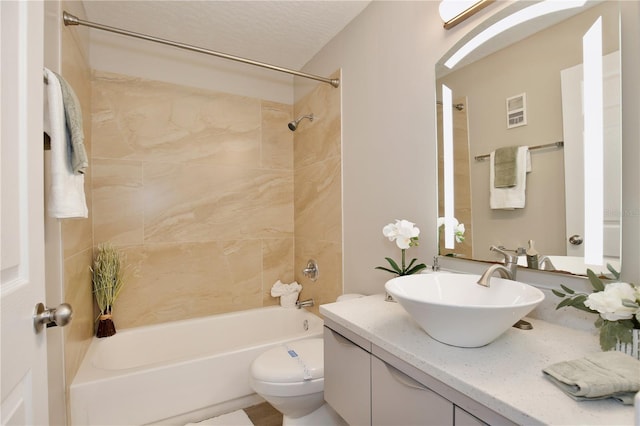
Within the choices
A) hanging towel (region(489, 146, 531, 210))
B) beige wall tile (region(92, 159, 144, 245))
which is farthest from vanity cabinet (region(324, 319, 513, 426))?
beige wall tile (region(92, 159, 144, 245))

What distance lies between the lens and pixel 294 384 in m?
1.46

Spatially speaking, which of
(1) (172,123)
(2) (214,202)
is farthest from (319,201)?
(1) (172,123)

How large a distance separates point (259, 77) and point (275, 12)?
80cm

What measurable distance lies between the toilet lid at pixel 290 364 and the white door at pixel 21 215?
2.94ft

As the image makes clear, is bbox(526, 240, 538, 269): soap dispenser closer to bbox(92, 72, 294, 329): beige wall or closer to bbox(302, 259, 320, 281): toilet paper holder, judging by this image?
bbox(302, 259, 320, 281): toilet paper holder

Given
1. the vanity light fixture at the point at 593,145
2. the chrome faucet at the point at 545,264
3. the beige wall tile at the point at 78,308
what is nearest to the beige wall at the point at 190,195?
the beige wall tile at the point at 78,308

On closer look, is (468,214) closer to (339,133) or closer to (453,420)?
(453,420)

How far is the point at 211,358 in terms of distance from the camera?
5.58ft

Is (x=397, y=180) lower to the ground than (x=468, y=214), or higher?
higher

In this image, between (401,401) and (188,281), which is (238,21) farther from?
(401,401)

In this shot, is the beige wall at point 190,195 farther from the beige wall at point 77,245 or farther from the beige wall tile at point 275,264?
the beige wall at point 77,245

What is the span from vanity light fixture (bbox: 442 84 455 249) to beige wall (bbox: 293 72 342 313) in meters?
0.82

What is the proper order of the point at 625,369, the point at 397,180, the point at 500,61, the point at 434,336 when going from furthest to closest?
the point at 397,180, the point at 500,61, the point at 434,336, the point at 625,369

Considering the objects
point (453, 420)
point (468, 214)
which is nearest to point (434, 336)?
point (453, 420)
